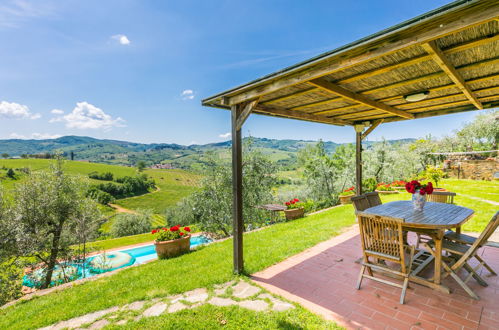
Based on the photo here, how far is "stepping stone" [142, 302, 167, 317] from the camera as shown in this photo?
8.30 feet

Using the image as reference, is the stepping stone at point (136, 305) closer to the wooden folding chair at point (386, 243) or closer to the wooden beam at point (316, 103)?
the wooden folding chair at point (386, 243)

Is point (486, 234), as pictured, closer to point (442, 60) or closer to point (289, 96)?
point (442, 60)

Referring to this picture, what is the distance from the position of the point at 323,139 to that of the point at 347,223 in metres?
12.0

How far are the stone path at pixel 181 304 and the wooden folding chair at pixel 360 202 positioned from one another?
1.89 meters

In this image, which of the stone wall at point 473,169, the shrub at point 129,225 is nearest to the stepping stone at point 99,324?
the stone wall at point 473,169

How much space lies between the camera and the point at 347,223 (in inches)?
225

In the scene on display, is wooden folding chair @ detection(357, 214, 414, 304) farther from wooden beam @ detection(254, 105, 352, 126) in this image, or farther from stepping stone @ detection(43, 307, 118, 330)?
stepping stone @ detection(43, 307, 118, 330)

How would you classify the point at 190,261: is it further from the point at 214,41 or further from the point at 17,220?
the point at 214,41

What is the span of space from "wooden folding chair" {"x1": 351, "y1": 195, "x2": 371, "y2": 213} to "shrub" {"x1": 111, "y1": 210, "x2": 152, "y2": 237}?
24.6 m

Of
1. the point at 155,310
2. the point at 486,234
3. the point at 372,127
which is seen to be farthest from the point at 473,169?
the point at 155,310

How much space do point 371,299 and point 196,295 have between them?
2.04 m

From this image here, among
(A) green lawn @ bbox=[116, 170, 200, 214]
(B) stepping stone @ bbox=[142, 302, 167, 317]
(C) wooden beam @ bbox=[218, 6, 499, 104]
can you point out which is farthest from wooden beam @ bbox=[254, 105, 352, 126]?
(A) green lawn @ bbox=[116, 170, 200, 214]

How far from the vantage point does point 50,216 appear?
7.40m

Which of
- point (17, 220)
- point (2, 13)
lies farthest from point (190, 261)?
point (2, 13)
